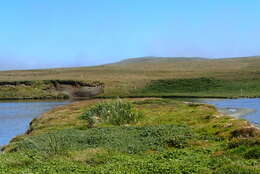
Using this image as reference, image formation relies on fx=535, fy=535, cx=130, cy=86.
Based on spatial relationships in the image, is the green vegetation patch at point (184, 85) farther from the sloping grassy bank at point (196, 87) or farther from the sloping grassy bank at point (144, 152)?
the sloping grassy bank at point (144, 152)

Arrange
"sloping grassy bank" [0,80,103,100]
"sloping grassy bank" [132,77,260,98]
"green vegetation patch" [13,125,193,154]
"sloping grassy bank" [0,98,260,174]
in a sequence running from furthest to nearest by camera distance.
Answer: "sloping grassy bank" [0,80,103,100], "sloping grassy bank" [132,77,260,98], "green vegetation patch" [13,125,193,154], "sloping grassy bank" [0,98,260,174]

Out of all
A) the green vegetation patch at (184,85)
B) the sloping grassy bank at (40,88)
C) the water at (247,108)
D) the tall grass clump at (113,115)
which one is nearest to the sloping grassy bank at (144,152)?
the tall grass clump at (113,115)

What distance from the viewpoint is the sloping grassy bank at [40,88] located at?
112 m

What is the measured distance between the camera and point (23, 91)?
116562 mm

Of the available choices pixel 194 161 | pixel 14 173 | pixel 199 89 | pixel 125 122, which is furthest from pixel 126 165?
pixel 199 89

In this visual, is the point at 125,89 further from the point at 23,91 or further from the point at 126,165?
the point at 126,165

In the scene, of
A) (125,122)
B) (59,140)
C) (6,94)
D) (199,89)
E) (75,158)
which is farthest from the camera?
Result: (6,94)

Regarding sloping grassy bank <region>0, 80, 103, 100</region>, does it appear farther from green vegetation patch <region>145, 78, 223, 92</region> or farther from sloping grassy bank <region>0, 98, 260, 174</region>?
sloping grassy bank <region>0, 98, 260, 174</region>

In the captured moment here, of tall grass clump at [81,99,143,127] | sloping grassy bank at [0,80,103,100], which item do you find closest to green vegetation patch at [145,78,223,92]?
sloping grassy bank at [0,80,103,100]

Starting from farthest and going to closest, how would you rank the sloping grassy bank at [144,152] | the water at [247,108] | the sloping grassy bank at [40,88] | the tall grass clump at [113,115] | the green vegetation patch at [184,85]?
the sloping grassy bank at [40,88] → the green vegetation patch at [184,85] → the water at [247,108] → the tall grass clump at [113,115] → the sloping grassy bank at [144,152]

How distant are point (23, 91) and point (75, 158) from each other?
100656mm

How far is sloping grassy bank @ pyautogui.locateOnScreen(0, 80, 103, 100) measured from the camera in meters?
112

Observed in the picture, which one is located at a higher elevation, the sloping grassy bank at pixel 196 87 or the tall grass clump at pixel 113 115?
the tall grass clump at pixel 113 115

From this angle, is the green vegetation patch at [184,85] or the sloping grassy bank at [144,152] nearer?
the sloping grassy bank at [144,152]
